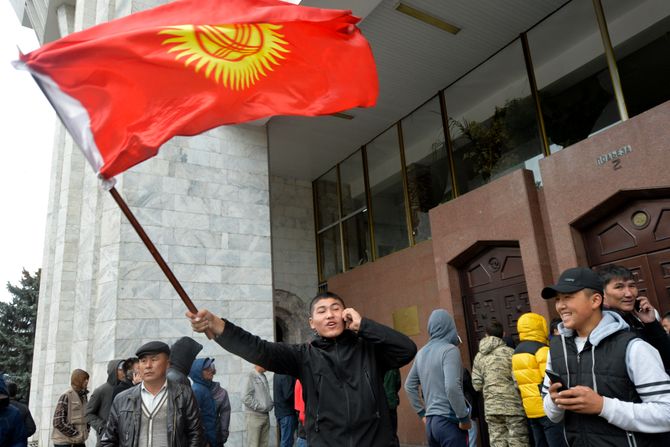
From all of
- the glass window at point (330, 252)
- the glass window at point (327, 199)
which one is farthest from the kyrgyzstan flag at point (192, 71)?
the glass window at point (327, 199)

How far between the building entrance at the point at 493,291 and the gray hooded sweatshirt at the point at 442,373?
157 inches

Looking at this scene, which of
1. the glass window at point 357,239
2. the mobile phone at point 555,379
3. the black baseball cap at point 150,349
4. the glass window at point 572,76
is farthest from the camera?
the glass window at point 357,239

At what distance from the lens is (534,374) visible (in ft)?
15.8

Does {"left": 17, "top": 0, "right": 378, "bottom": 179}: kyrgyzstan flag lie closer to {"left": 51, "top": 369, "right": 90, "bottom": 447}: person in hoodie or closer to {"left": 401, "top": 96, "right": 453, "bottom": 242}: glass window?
{"left": 51, "top": 369, "right": 90, "bottom": 447}: person in hoodie

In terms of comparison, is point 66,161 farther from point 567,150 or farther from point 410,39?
point 567,150

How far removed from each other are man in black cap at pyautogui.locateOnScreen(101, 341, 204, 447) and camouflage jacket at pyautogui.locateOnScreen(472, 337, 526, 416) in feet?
10.4

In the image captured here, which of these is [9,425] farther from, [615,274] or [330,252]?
[330,252]

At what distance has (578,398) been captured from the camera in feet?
7.01

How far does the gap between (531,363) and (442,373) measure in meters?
0.88

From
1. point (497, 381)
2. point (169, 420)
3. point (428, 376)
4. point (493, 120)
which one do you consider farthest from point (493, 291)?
point (169, 420)

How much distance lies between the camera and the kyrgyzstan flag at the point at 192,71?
9.34 ft

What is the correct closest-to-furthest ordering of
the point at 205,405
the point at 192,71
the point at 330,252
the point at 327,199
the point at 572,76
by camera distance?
the point at 192,71, the point at 205,405, the point at 572,76, the point at 330,252, the point at 327,199

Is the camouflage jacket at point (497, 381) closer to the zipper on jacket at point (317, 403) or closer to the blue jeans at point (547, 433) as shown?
the blue jeans at point (547, 433)

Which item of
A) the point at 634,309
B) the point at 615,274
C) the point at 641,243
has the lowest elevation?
the point at 634,309
